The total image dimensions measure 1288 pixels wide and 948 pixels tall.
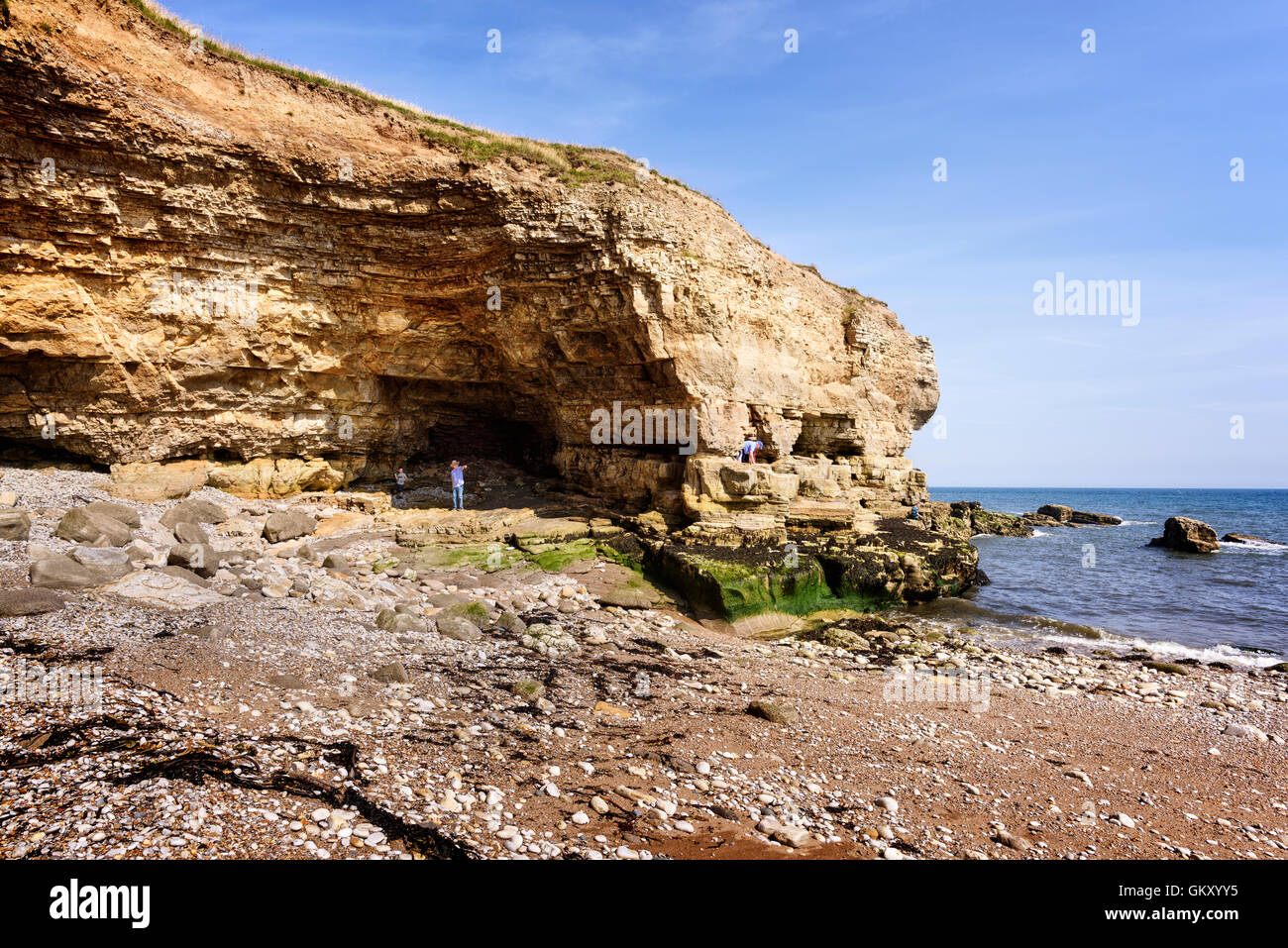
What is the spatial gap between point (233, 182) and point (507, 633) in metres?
14.8

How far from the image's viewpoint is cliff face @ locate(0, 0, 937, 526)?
48.5 ft

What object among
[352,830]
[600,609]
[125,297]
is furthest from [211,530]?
[352,830]

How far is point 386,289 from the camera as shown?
19.2m

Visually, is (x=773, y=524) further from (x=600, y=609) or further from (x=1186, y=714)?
(x=1186, y=714)

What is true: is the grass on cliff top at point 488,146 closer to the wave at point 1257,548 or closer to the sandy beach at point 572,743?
the sandy beach at point 572,743

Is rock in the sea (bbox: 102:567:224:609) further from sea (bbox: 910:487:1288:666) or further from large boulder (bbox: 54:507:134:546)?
sea (bbox: 910:487:1288:666)

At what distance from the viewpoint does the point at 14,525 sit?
11.3 meters

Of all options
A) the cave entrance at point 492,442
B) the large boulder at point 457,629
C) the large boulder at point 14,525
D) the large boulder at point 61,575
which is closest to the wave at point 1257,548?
the cave entrance at point 492,442

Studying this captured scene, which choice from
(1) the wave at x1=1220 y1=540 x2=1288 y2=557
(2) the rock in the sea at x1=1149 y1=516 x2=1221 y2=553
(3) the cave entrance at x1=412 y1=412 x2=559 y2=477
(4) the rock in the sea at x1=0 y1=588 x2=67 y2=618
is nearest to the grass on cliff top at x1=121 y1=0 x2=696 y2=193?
(3) the cave entrance at x1=412 y1=412 x2=559 y2=477

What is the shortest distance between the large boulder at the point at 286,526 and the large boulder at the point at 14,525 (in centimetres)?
441

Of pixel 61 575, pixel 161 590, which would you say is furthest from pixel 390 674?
pixel 61 575

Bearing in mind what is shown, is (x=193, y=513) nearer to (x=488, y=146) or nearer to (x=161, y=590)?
(x=161, y=590)

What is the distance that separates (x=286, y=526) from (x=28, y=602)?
7.35 metres

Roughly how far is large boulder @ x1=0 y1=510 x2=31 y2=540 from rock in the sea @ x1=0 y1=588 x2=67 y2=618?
3.92m
